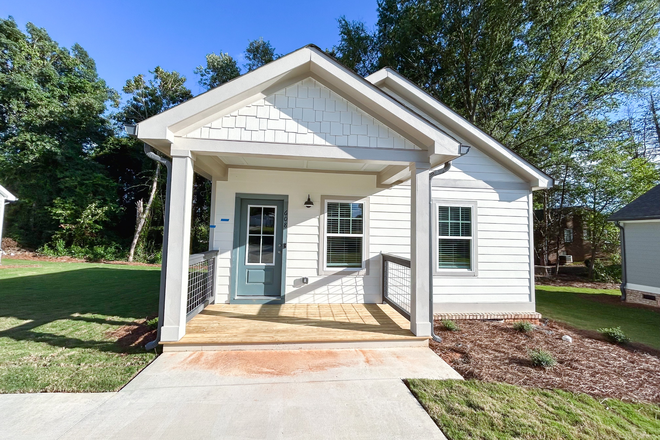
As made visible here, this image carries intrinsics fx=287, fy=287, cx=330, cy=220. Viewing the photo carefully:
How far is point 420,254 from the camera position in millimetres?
3984

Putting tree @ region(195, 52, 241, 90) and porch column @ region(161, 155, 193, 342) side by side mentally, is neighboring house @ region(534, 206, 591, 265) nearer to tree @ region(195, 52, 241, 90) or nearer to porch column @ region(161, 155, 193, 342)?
porch column @ region(161, 155, 193, 342)

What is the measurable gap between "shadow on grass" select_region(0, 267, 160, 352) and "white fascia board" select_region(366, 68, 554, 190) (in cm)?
636

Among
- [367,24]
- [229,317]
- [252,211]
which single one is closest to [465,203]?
[252,211]

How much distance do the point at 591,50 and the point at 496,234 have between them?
827 cm

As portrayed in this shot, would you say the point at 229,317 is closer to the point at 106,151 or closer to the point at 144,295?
the point at 144,295

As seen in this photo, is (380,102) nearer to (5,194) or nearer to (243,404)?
(243,404)

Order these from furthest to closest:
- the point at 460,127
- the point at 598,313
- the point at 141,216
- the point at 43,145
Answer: the point at 43,145
the point at 141,216
the point at 598,313
the point at 460,127

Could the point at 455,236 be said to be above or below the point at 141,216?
below

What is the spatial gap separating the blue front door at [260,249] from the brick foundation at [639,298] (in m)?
10.3

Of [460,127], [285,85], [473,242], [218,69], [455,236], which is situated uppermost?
[218,69]

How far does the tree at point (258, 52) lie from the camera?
17.7 metres

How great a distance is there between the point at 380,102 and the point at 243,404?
374 centimetres

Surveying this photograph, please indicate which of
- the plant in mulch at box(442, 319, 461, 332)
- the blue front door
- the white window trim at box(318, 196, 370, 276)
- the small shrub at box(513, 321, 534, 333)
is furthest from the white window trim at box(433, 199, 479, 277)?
the blue front door

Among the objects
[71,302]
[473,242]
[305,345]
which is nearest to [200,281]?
[305,345]
